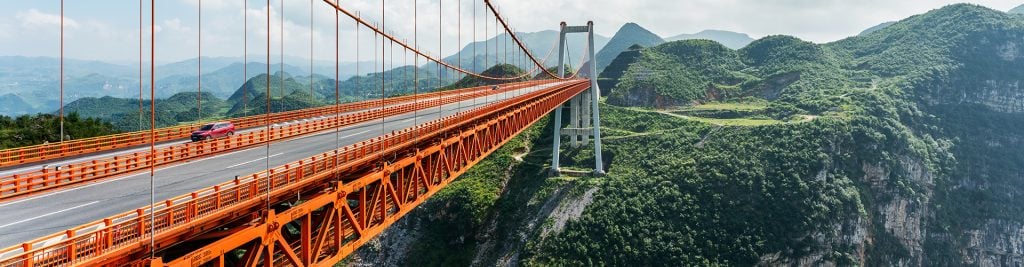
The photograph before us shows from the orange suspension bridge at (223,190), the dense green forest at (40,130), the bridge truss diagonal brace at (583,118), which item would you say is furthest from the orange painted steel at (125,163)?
the bridge truss diagonal brace at (583,118)

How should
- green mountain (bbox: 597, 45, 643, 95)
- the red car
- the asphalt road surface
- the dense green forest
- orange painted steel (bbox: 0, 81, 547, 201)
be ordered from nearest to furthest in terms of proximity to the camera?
the asphalt road surface
orange painted steel (bbox: 0, 81, 547, 201)
the red car
the dense green forest
green mountain (bbox: 597, 45, 643, 95)

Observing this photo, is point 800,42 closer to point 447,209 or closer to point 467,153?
point 447,209

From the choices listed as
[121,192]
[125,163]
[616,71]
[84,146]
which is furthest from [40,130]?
[616,71]

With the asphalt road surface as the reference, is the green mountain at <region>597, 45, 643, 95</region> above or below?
above

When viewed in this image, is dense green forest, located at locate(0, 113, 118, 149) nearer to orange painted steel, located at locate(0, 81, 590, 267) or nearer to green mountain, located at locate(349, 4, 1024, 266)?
green mountain, located at locate(349, 4, 1024, 266)

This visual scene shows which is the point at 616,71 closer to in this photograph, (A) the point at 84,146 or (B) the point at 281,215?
(A) the point at 84,146

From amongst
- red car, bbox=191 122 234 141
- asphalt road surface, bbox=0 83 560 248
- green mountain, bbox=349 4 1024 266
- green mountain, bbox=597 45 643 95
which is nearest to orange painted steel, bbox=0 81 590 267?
asphalt road surface, bbox=0 83 560 248

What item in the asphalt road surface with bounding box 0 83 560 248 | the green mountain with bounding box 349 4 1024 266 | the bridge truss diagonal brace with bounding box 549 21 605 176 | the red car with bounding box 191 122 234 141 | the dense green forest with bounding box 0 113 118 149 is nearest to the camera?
the asphalt road surface with bounding box 0 83 560 248
